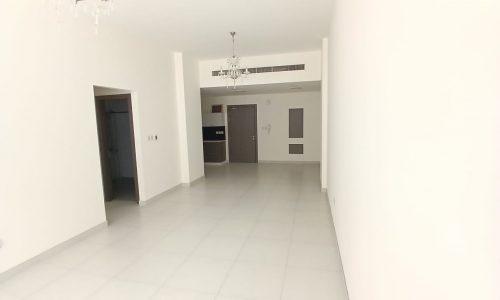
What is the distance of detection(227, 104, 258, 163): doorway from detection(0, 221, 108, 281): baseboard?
6.17 metres

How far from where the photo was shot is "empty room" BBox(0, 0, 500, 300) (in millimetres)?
615

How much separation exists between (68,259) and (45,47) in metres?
2.59

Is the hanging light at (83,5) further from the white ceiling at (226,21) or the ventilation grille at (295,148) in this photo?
the ventilation grille at (295,148)

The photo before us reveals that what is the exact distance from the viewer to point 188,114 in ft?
20.6

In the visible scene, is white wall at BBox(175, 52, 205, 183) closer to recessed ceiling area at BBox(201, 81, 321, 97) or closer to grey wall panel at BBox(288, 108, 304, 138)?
recessed ceiling area at BBox(201, 81, 321, 97)

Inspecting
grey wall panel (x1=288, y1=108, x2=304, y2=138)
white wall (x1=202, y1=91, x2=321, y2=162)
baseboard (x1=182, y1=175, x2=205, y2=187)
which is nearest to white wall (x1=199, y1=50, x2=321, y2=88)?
baseboard (x1=182, y1=175, x2=205, y2=187)

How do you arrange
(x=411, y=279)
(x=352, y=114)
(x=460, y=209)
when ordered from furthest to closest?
(x=352, y=114), (x=411, y=279), (x=460, y=209)

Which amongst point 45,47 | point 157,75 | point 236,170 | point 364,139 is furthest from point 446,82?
point 236,170

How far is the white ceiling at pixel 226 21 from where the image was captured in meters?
3.53

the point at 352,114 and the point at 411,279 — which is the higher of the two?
the point at 352,114

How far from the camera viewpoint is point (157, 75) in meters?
5.40

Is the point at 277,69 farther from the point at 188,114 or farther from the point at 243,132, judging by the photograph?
the point at 243,132

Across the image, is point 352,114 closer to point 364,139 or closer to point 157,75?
point 364,139

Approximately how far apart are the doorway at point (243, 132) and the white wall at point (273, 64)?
287 cm
